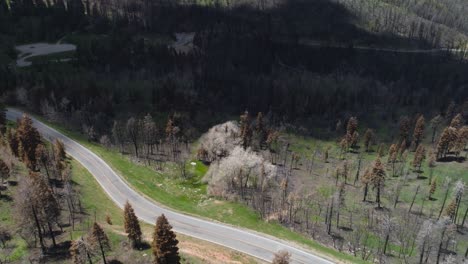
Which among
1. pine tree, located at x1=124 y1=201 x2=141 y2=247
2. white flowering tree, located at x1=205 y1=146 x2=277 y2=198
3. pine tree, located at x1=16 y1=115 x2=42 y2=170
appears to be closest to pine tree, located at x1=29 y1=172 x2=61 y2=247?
pine tree, located at x1=124 y1=201 x2=141 y2=247

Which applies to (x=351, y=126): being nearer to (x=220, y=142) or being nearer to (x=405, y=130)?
(x=405, y=130)

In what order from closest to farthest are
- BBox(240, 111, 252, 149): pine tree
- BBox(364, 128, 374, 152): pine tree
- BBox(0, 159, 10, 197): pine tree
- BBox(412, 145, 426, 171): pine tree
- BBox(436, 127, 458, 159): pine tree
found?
BBox(0, 159, 10, 197): pine tree → BBox(412, 145, 426, 171): pine tree → BBox(436, 127, 458, 159): pine tree → BBox(240, 111, 252, 149): pine tree → BBox(364, 128, 374, 152): pine tree

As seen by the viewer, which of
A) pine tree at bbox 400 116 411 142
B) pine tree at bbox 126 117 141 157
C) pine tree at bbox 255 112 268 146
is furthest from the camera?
pine tree at bbox 400 116 411 142

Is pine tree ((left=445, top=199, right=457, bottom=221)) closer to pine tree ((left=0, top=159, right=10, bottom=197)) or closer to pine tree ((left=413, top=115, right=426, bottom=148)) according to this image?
pine tree ((left=413, top=115, right=426, bottom=148))

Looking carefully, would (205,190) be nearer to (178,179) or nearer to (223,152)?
(178,179)

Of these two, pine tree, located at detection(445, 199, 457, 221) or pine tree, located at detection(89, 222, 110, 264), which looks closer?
pine tree, located at detection(89, 222, 110, 264)

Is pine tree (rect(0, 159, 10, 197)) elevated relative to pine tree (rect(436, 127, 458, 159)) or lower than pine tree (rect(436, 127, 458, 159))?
elevated

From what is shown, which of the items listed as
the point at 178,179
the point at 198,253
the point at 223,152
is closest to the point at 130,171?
the point at 178,179
